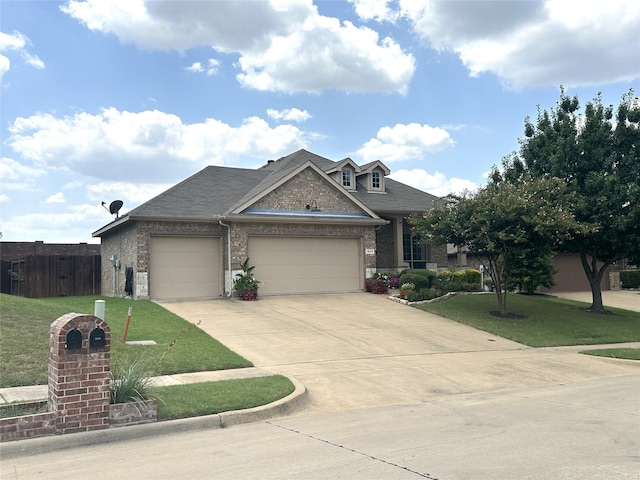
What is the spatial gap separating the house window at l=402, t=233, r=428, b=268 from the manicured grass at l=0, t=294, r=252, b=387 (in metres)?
13.5

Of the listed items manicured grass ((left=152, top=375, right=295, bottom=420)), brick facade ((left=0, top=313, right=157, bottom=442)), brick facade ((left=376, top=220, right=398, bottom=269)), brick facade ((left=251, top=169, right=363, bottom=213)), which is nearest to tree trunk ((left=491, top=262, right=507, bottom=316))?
brick facade ((left=251, top=169, right=363, bottom=213))

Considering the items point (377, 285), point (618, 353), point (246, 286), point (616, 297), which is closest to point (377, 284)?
point (377, 285)

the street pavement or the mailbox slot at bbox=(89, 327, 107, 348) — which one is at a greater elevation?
the mailbox slot at bbox=(89, 327, 107, 348)

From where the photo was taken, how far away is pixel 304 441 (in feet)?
21.4

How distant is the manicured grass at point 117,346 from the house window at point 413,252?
13.5m

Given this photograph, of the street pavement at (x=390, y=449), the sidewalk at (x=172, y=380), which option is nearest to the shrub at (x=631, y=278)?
the street pavement at (x=390, y=449)

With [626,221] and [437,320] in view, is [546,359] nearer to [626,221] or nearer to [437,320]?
[437,320]

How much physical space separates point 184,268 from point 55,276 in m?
6.94

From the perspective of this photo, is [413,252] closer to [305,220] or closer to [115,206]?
[305,220]

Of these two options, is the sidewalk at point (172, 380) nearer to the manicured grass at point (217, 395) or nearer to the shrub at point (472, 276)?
the manicured grass at point (217, 395)

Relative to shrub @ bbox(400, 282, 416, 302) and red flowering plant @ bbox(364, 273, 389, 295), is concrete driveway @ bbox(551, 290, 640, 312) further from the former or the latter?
Answer: red flowering plant @ bbox(364, 273, 389, 295)

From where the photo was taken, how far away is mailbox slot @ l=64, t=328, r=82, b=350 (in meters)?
6.64

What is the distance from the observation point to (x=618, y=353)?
44.9 feet

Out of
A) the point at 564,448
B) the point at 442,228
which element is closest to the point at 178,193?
the point at 442,228
